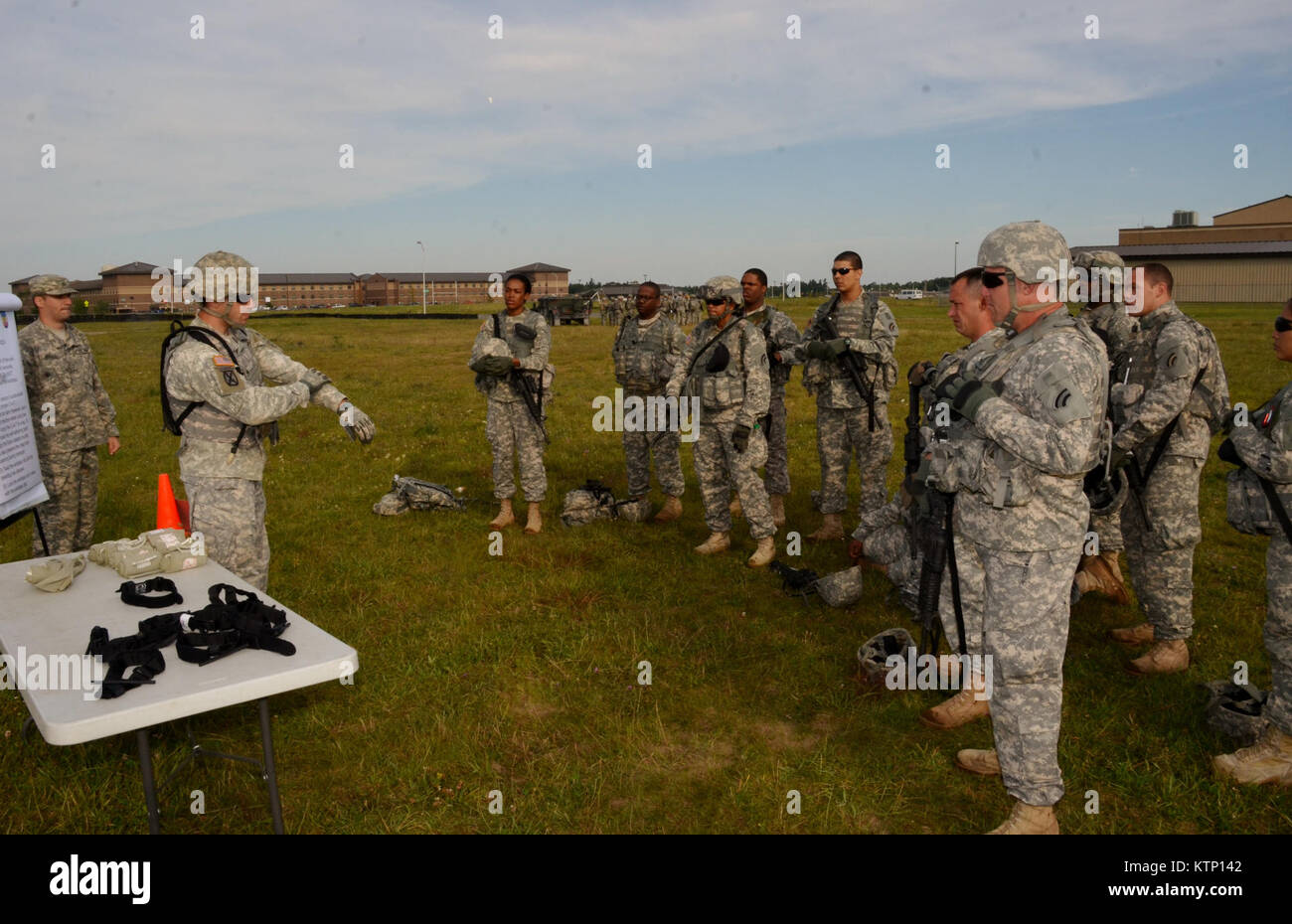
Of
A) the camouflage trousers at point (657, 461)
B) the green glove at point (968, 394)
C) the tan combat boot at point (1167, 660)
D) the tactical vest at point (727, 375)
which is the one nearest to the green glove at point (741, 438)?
the tactical vest at point (727, 375)

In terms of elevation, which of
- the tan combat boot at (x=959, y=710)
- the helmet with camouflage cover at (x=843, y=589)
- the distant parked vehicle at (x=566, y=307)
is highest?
the distant parked vehicle at (x=566, y=307)

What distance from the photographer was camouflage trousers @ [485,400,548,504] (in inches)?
346

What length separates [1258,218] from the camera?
6500cm

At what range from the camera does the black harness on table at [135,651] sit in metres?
3.22

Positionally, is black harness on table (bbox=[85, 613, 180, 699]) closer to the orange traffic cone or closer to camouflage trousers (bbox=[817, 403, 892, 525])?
the orange traffic cone

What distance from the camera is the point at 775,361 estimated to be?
8.80 meters

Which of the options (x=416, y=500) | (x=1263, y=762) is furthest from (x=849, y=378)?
(x=416, y=500)

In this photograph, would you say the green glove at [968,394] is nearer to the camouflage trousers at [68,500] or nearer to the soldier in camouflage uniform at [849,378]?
the soldier in camouflage uniform at [849,378]

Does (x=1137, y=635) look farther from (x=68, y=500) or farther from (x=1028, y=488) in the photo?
(x=68, y=500)

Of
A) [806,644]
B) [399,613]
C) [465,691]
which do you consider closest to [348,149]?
[399,613]

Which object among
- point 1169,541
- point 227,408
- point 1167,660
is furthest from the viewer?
point 1167,660

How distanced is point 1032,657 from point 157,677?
12.2ft

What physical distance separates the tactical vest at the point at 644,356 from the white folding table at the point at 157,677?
5.38 m

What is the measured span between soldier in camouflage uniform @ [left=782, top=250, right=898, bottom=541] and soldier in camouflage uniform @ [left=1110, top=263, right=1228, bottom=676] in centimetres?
245
